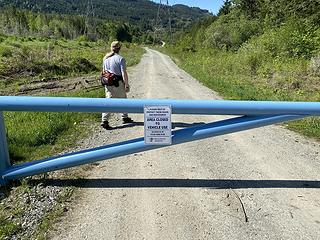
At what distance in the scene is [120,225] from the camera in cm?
374

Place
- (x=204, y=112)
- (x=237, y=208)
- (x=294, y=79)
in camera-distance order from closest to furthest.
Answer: (x=237, y=208) → (x=204, y=112) → (x=294, y=79)

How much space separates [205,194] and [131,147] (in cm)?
110

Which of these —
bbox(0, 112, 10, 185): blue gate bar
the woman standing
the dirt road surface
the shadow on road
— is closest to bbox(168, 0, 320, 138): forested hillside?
the dirt road surface

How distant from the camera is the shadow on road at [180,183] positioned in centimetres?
469

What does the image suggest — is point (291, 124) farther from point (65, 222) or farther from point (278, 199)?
point (65, 222)

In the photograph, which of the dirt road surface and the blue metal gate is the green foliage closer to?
the dirt road surface

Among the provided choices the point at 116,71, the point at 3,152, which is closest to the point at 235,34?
the point at 116,71

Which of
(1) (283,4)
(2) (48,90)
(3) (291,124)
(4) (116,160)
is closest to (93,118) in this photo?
(4) (116,160)

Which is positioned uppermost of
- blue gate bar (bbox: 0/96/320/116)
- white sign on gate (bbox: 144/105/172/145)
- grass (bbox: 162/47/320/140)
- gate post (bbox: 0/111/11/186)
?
blue gate bar (bbox: 0/96/320/116)

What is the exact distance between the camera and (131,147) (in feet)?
15.2

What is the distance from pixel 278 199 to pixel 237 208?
586mm

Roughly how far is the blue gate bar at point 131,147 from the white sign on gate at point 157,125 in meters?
0.12

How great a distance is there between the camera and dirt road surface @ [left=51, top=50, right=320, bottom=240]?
12.0 ft

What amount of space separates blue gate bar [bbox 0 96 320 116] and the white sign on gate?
0.08 m
